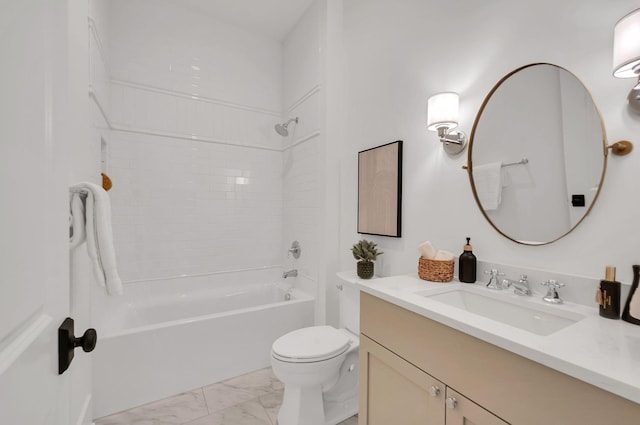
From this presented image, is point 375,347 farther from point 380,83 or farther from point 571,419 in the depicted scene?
point 380,83

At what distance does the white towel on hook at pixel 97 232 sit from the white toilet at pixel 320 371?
978 mm

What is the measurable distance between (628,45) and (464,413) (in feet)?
3.90

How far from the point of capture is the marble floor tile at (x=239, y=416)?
1706mm

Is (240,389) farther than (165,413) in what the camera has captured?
Yes

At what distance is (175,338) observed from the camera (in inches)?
78.2

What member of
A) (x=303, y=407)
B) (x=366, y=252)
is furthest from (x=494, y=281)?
(x=303, y=407)

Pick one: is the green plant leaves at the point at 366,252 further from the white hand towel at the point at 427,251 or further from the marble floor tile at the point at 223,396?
the marble floor tile at the point at 223,396

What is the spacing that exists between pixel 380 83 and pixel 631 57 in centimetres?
135

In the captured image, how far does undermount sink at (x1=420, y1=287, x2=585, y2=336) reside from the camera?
39.2 inches

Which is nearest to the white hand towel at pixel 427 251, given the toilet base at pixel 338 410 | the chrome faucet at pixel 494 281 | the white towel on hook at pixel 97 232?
the chrome faucet at pixel 494 281

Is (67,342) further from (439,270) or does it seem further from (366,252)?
(366,252)

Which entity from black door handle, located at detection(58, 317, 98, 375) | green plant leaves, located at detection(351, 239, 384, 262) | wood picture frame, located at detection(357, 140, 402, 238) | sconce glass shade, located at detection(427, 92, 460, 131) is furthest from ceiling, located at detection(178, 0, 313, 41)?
black door handle, located at detection(58, 317, 98, 375)

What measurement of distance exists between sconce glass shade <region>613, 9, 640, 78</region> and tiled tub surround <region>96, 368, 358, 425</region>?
6.74 ft

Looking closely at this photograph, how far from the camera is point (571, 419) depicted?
0.65 metres
